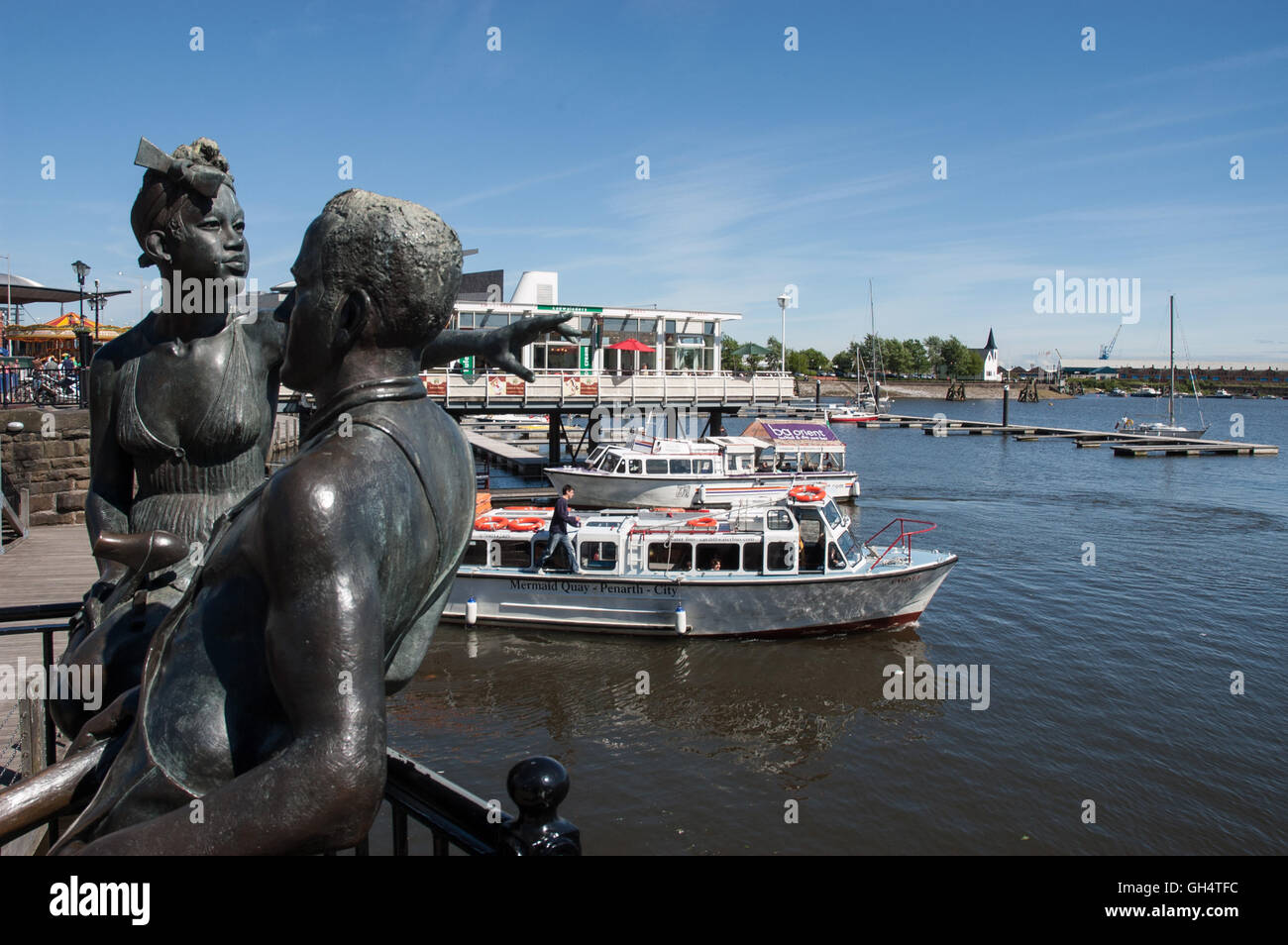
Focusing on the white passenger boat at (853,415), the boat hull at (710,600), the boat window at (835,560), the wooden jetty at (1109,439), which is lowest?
the boat hull at (710,600)

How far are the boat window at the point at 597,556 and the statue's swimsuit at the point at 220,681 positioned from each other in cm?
1788

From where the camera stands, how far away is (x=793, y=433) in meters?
37.8

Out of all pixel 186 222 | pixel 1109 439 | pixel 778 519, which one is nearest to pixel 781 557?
pixel 778 519

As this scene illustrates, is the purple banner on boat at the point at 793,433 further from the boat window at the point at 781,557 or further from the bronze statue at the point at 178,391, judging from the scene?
the bronze statue at the point at 178,391

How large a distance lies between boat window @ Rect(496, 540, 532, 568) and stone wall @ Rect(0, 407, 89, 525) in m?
8.75

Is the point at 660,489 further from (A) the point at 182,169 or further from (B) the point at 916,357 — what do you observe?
(B) the point at 916,357

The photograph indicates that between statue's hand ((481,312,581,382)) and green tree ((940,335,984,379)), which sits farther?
green tree ((940,335,984,379))

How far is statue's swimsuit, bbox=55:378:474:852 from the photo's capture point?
1772mm

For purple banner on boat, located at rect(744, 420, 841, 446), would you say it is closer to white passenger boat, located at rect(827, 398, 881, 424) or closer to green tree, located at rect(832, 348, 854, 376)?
white passenger boat, located at rect(827, 398, 881, 424)

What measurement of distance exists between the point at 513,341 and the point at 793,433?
36018 millimetres

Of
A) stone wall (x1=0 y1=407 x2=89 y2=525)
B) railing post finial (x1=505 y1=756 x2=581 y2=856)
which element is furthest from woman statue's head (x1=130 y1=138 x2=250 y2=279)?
stone wall (x1=0 y1=407 x2=89 y2=525)

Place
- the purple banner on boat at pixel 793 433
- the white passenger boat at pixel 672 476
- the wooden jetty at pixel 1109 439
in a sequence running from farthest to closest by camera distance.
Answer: the wooden jetty at pixel 1109 439 < the purple banner on boat at pixel 793 433 < the white passenger boat at pixel 672 476

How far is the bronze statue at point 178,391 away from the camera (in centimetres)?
285

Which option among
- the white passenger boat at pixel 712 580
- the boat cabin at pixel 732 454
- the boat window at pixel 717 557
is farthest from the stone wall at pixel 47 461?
the boat cabin at pixel 732 454
